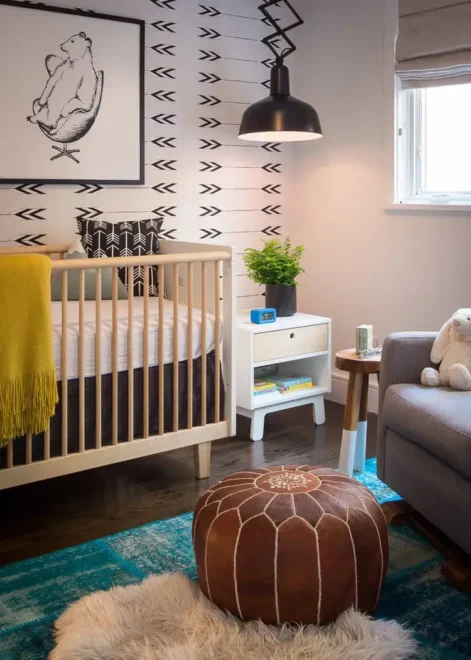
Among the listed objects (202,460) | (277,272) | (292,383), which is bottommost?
(202,460)

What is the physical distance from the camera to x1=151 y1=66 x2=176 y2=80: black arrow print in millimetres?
3541

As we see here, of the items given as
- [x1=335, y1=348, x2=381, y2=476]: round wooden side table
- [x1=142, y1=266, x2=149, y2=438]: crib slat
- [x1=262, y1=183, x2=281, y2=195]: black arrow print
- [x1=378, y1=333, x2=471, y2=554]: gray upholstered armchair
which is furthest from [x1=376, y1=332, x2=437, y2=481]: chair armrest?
[x1=262, y1=183, x2=281, y2=195]: black arrow print

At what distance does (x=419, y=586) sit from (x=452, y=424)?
1.43 feet

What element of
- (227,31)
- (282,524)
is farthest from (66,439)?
(227,31)

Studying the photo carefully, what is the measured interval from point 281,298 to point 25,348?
59.6 inches

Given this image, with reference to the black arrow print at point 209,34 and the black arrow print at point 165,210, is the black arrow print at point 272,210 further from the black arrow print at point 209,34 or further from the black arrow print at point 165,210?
the black arrow print at point 209,34

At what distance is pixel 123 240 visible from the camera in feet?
11.0

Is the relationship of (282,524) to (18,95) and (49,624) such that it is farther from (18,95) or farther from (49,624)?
(18,95)

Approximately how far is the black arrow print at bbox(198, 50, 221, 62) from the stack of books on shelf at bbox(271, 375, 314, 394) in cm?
154

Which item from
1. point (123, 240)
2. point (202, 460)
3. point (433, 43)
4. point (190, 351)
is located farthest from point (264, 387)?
point (433, 43)

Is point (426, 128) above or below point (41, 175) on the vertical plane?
above

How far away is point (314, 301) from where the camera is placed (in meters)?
4.12

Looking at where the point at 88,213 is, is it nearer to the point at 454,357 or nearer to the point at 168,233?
the point at 168,233

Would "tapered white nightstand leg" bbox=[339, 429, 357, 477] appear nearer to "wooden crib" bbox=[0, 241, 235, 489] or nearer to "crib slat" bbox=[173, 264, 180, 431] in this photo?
"wooden crib" bbox=[0, 241, 235, 489]
